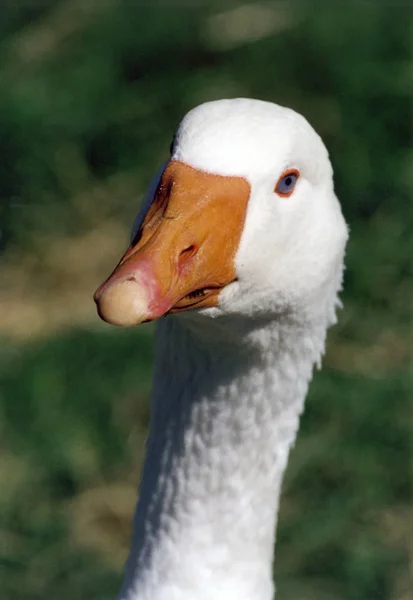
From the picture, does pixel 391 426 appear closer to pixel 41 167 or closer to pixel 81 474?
pixel 81 474

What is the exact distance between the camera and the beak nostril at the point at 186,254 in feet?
7.28

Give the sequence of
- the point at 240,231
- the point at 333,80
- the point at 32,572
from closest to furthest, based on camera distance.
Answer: the point at 240,231 → the point at 32,572 → the point at 333,80

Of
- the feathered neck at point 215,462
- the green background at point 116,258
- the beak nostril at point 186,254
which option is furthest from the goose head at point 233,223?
the green background at point 116,258

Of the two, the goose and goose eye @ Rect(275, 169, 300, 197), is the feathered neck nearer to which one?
the goose

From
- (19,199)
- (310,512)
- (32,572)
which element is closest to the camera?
(32,572)

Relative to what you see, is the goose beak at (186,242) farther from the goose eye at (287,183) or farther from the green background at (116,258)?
the green background at (116,258)

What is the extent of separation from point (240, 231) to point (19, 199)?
3.81m

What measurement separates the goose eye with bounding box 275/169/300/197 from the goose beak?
0.42 feet

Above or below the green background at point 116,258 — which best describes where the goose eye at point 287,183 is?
below

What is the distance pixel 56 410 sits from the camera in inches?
193

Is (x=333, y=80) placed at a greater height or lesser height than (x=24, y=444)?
greater

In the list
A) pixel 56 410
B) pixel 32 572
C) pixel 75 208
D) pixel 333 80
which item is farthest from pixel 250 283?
pixel 333 80

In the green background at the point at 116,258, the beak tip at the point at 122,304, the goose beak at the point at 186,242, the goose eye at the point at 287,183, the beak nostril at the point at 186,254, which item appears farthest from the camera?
the green background at the point at 116,258

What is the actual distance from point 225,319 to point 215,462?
49 cm
